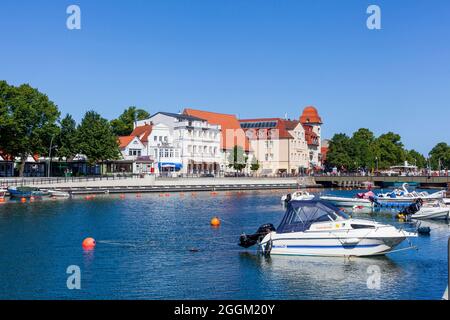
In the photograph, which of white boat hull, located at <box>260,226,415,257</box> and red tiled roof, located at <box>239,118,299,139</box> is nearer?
white boat hull, located at <box>260,226,415,257</box>

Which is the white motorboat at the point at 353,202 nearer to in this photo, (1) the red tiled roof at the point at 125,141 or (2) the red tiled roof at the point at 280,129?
(1) the red tiled roof at the point at 125,141

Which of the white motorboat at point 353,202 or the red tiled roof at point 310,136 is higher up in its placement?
the red tiled roof at point 310,136

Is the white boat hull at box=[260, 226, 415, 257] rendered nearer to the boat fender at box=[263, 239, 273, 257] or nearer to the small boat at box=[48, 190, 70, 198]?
the boat fender at box=[263, 239, 273, 257]

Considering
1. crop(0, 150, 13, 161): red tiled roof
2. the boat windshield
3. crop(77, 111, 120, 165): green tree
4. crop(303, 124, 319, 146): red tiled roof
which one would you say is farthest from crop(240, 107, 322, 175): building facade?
the boat windshield

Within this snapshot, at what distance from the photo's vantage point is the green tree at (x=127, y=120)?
156m

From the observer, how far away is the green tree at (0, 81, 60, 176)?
96.7 meters

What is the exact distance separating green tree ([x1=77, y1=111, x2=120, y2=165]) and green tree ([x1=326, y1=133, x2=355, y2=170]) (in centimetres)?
7489

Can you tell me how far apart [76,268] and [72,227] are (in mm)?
19162

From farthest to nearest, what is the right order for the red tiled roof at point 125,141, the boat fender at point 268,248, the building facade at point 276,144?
1. the building facade at point 276,144
2. the red tiled roof at point 125,141
3. the boat fender at point 268,248

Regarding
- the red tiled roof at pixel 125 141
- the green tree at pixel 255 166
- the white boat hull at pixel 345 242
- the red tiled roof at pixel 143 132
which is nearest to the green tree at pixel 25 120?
the red tiled roof at pixel 125 141

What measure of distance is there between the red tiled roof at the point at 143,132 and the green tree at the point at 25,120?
28.1 meters

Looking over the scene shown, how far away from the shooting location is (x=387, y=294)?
25203 mm

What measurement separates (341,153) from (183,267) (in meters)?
139
